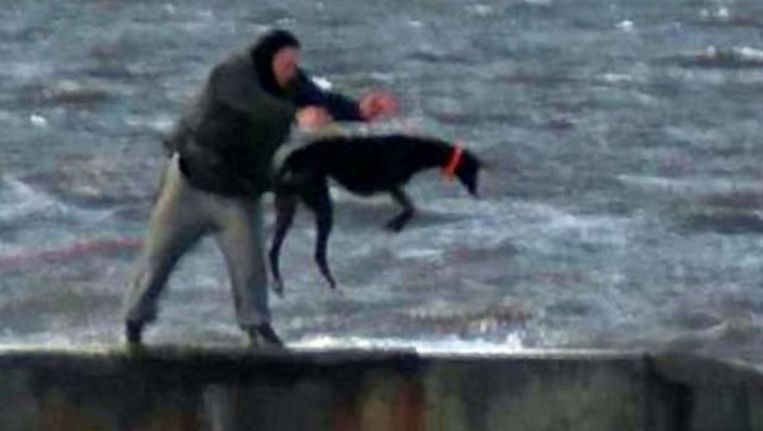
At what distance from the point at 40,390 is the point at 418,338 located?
8.37 m

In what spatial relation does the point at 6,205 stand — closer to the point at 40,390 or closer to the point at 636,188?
the point at 636,188

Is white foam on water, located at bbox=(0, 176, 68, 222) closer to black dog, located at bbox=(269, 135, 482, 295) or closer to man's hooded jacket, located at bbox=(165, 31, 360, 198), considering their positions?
black dog, located at bbox=(269, 135, 482, 295)

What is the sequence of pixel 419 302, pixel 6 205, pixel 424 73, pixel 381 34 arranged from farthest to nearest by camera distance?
1. pixel 381 34
2. pixel 424 73
3. pixel 6 205
4. pixel 419 302

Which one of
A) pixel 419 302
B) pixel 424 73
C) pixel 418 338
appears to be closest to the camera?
pixel 418 338

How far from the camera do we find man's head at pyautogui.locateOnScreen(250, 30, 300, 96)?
48.2 feet

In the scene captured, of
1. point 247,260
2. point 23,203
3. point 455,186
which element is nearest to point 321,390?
point 247,260

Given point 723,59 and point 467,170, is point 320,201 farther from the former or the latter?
point 723,59

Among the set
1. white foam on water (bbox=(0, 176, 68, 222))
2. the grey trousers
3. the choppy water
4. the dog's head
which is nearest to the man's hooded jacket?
the grey trousers

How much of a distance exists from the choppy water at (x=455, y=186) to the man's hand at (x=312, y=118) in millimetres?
6539

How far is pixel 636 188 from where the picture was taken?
30.9 meters

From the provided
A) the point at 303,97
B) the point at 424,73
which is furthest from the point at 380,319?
the point at 424,73

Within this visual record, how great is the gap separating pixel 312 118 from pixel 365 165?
96 cm

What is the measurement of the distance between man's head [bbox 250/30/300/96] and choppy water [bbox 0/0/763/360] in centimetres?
653

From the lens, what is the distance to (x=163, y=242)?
15375 millimetres
